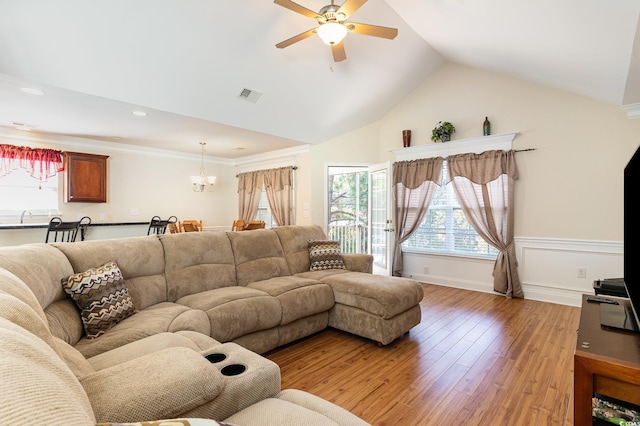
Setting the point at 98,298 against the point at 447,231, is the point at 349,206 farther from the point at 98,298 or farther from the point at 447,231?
the point at 98,298

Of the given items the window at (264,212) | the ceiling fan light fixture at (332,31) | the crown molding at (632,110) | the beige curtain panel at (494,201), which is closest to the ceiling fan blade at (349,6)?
the ceiling fan light fixture at (332,31)

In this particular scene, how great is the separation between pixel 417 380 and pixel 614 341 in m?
1.27

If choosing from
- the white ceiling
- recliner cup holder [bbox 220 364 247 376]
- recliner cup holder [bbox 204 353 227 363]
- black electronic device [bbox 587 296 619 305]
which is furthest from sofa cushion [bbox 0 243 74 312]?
black electronic device [bbox 587 296 619 305]

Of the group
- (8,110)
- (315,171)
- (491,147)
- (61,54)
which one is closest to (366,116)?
(315,171)

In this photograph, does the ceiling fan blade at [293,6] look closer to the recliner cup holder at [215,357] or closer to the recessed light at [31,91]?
the recliner cup holder at [215,357]

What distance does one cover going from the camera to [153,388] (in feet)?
3.59

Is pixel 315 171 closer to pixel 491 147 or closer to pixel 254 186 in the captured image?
pixel 254 186

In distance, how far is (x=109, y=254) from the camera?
8.00 feet

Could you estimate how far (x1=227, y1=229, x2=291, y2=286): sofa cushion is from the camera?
326 centimetres

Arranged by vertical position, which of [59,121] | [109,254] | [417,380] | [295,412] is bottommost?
[417,380]

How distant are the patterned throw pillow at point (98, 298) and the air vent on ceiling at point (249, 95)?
8.51 ft

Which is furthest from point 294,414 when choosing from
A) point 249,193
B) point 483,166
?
point 249,193

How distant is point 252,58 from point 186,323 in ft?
9.26

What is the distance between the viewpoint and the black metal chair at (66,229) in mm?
4402
